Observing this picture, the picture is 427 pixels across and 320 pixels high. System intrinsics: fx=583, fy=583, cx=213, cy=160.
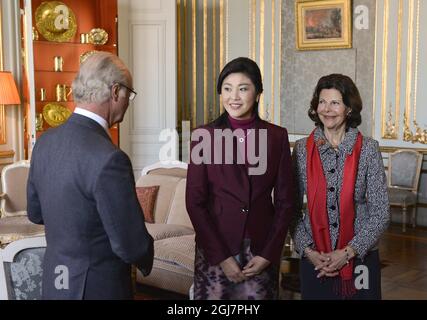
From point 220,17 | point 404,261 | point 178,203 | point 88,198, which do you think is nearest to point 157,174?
point 178,203

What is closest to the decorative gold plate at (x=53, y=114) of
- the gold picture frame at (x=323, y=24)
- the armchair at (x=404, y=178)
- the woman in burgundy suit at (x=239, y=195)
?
the gold picture frame at (x=323, y=24)

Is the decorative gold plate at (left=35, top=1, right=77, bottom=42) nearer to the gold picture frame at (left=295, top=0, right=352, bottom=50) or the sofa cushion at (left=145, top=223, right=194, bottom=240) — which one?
the gold picture frame at (left=295, top=0, right=352, bottom=50)

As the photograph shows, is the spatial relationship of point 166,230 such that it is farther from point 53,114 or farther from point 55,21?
point 55,21

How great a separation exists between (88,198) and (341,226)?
86cm

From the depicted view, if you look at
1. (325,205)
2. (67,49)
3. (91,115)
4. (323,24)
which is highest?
(323,24)

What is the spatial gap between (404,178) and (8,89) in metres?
4.01

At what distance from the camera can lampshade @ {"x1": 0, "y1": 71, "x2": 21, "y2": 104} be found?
5.30 meters

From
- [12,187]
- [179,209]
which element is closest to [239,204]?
[179,209]

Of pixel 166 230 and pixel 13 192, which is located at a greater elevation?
pixel 13 192

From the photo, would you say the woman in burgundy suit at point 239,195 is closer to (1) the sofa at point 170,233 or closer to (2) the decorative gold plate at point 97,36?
(1) the sofa at point 170,233

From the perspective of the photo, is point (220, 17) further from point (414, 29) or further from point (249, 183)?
point (249, 183)

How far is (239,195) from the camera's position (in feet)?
6.15

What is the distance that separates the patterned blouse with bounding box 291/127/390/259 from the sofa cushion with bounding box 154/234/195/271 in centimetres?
159

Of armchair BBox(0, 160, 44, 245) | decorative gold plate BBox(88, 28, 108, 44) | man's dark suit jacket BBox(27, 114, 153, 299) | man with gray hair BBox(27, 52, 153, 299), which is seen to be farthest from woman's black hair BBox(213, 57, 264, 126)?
decorative gold plate BBox(88, 28, 108, 44)
